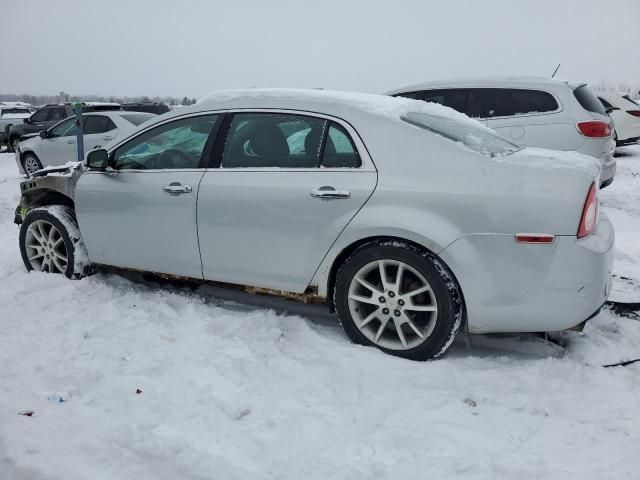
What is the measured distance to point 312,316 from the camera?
12.6 feet

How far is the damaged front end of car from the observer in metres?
4.49

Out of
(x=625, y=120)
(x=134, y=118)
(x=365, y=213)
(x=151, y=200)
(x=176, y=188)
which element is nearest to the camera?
(x=365, y=213)

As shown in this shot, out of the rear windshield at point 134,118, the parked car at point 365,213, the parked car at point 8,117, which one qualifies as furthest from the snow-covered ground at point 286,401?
the parked car at point 8,117

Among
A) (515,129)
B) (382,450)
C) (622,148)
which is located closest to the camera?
(382,450)

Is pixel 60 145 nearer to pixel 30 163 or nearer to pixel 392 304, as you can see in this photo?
pixel 30 163

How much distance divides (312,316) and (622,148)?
13.3 meters

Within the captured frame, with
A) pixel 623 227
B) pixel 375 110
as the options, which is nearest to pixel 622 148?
pixel 623 227

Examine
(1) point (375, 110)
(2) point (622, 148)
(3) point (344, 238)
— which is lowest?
(2) point (622, 148)

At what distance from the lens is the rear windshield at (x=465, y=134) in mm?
3230

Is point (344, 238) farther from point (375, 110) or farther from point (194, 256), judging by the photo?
point (194, 256)

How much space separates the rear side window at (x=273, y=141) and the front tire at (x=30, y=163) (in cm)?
952

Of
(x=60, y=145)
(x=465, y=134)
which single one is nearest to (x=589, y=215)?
(x=465, y=134)

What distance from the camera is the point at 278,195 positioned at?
11.0 feet

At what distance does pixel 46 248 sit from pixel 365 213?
9.86ft
